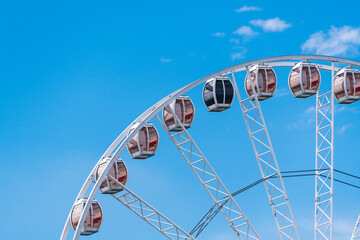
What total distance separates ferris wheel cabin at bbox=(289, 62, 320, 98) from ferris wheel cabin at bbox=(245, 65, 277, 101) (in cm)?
127

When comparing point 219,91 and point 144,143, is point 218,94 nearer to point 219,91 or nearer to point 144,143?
point 219,91

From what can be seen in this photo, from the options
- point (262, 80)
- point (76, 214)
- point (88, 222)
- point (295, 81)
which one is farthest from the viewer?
point (295, 81)

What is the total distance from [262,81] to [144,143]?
6447 millimetres

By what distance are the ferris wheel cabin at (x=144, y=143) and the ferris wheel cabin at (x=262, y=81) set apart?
521cm

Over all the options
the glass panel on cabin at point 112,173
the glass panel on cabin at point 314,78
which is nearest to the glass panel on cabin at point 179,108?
the glass panel on cabin at point 112,173

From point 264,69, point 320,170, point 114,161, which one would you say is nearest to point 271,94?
point 264,69

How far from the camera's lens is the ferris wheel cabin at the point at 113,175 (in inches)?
1827

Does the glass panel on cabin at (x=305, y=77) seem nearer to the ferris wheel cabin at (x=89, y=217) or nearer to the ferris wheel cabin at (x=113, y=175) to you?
the ferris wheel cabin at (x=113, y=175)

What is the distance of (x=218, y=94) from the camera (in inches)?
1885

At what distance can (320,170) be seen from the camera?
51.5 m

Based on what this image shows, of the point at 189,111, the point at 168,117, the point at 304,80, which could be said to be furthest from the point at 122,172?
the point at 304,80

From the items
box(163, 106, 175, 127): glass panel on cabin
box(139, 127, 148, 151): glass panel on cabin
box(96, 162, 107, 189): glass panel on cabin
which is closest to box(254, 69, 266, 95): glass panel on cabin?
box(163, 106, 175, 127): glass panel on cabin

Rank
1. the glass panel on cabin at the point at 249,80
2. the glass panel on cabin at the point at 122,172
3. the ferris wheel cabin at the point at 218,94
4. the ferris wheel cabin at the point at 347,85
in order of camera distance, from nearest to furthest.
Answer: the glass panel on cabin at the point at 122,172
the ferris wheel cabin at the point at 218,94
the glass panel on cabin at the point at 249,80
the ferris wheel cabin at the point at 347,85

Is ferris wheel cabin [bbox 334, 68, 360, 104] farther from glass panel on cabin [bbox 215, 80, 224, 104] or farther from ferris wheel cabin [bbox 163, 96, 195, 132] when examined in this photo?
ferris wheel cabin [bbox 163, 96, 195, 132]
